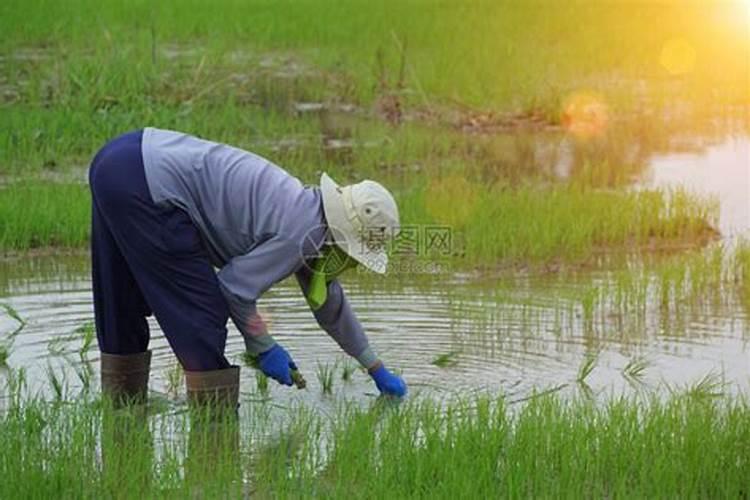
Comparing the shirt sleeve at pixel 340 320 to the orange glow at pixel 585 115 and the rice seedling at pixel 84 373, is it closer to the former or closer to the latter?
the rice seedling at pixel 84 373

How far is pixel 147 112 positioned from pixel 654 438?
20.5 feet

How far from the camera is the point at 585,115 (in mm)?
12789

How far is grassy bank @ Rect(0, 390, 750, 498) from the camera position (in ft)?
13.5

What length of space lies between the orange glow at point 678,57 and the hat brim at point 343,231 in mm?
10472

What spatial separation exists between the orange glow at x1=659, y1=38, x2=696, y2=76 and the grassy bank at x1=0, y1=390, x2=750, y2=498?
10509mm

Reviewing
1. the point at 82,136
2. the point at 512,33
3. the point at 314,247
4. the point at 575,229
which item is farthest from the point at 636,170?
the point at 314,247

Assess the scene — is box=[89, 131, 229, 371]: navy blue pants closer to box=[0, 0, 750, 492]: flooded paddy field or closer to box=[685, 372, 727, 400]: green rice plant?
box=[0, 0, 750, 492]: flooded paddy field

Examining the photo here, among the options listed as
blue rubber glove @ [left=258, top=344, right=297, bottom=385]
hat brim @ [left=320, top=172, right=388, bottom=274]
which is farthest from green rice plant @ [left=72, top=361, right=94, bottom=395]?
hat brim @ [left=320, top=172, right=388, bottom=274]

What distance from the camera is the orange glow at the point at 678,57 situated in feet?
48.8

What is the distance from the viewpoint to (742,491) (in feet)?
13.9

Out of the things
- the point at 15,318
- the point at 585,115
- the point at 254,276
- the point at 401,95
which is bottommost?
the point at 15,318

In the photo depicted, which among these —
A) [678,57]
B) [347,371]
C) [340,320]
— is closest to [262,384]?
[347,371]

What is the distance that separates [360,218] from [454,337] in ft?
6.30

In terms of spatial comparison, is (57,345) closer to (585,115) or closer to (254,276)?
(254,276)
